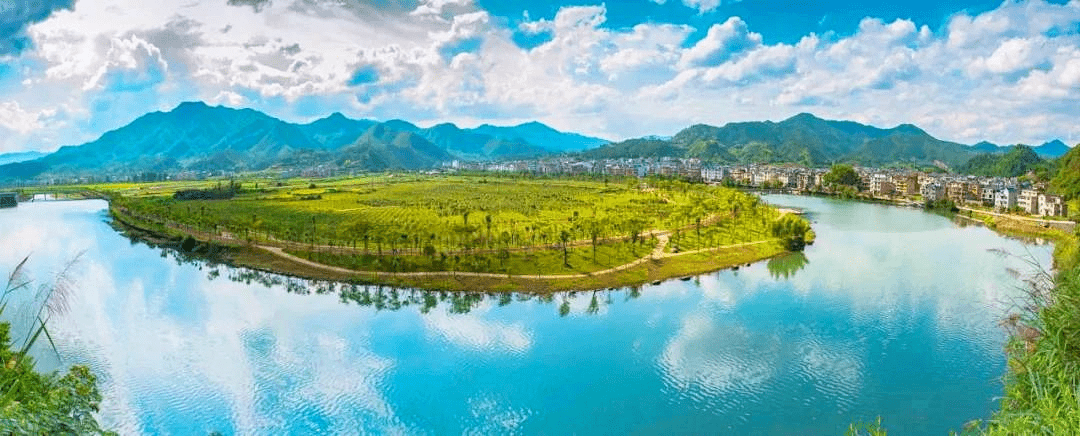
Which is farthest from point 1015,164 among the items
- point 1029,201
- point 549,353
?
point 549,353

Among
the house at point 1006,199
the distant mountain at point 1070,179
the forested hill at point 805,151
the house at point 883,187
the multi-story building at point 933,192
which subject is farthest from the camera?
the forested hill at point 805,151

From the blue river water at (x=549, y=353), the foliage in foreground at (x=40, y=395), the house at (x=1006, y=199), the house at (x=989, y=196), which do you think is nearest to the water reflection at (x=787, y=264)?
the blue river water at (x=549, y=353)

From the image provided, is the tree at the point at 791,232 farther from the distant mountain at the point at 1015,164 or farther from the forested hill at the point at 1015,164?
the distant mountain at the point at 1015,164

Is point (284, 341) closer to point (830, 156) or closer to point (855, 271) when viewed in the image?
point (855, 271)

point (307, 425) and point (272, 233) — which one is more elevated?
point (272, 233)

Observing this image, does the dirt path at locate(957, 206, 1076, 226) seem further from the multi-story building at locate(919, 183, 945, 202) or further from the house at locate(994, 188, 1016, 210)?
the multi-story building at locate(919, 183, 945, 202)

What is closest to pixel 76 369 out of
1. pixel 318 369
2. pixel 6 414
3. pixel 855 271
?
pixel 6 414
